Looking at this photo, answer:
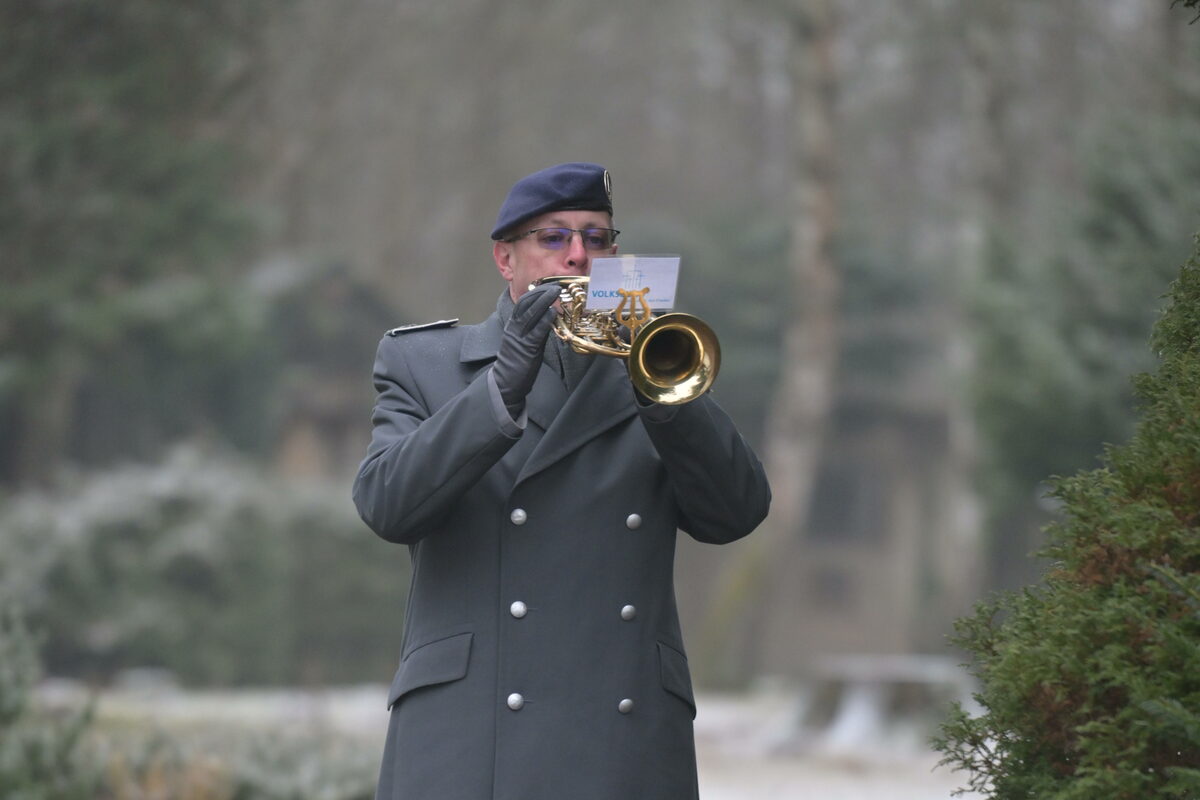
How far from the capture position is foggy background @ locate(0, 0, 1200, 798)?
16328 mm

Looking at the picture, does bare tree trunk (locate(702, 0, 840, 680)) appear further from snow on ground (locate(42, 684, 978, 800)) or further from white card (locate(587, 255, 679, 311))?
white card (locate(587, 255, 679, 311))

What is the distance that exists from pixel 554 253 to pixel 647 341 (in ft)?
1.10

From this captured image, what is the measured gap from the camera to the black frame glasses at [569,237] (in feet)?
10.3

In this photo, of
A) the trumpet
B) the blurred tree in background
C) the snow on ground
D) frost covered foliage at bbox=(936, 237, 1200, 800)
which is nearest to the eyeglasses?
the trumpet

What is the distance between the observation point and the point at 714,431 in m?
2.88

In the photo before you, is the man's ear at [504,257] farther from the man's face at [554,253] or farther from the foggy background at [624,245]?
the foggy background at [624,245]

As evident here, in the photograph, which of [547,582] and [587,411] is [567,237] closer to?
[587,411]

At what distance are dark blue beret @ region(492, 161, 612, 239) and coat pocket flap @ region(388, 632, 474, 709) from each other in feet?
2.38

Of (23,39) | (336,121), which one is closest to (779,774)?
(23,39)

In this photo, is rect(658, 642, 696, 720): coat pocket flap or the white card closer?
the white card

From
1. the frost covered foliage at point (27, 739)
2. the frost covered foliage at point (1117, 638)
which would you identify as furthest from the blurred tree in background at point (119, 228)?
the frost covered foliage at point (1117, 638)

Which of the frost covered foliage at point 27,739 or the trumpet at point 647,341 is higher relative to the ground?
the frost covered foliage at point 27,739

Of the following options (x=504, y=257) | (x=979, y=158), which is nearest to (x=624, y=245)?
(x=979, y=158)

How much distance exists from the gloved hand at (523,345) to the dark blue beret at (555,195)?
0.25 meters
